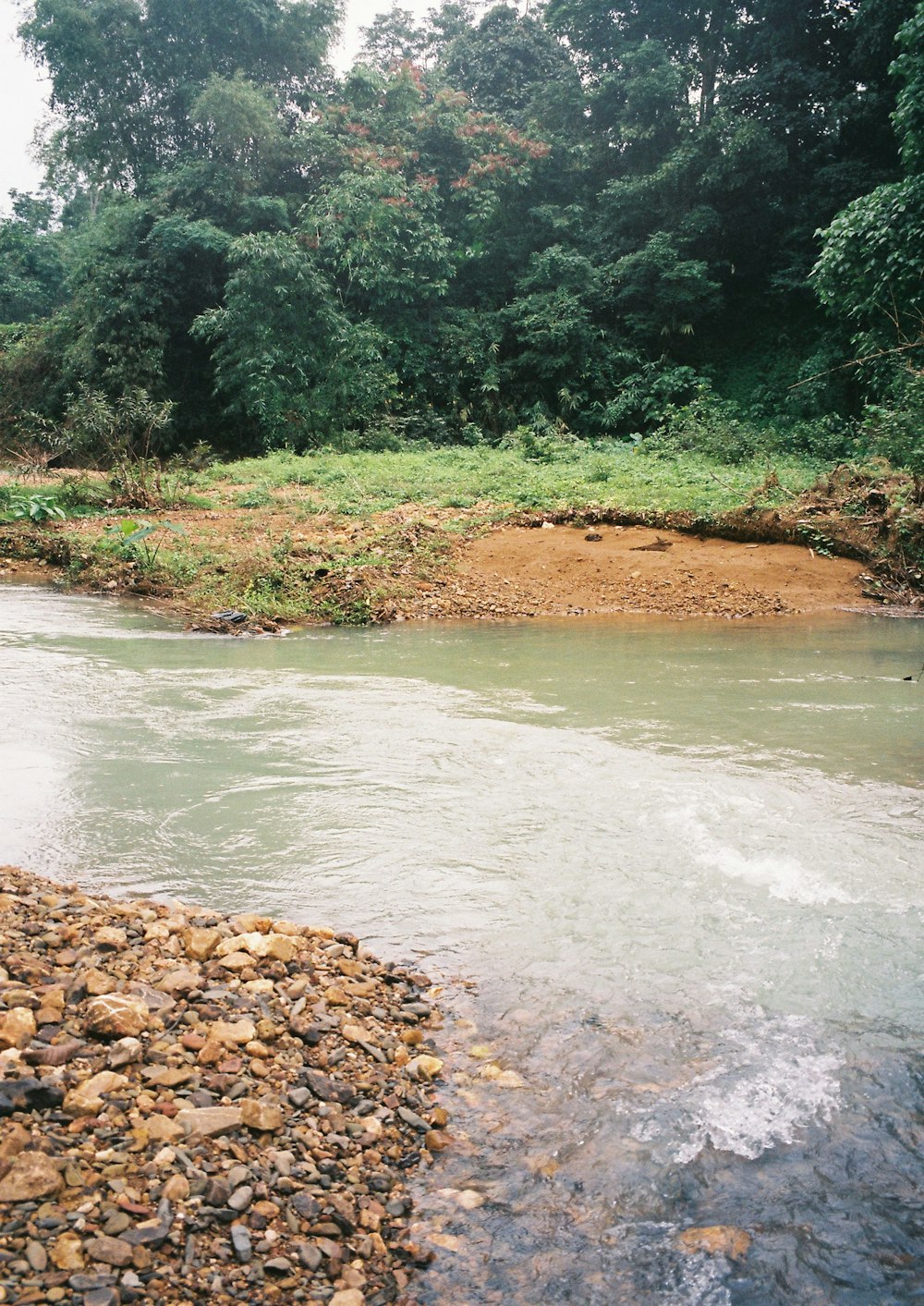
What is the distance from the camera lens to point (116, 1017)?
7.50 feet

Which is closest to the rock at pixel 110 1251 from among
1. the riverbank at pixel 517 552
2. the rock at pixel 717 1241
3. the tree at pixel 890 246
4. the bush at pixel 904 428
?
the rock at pixel 717 1241

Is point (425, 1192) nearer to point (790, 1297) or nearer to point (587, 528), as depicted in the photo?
point (790, 1297)

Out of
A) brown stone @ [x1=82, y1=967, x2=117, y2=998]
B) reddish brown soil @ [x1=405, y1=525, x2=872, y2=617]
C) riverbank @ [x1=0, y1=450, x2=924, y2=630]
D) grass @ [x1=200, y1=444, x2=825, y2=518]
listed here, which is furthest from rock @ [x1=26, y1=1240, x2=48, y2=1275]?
grass @ [x1=200, y1=444, x2=825, y2=518]

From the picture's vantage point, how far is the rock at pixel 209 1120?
201cm

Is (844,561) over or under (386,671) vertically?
over

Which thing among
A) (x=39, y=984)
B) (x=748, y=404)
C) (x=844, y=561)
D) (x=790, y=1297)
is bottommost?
(x=790, y=1297)

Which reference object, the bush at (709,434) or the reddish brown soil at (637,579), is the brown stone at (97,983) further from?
the bush at (709,434)

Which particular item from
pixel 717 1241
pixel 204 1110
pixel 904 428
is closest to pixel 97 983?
pixel 204 1110

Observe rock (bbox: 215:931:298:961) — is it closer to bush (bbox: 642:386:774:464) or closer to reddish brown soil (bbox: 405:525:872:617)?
reddish brown soil (bbox: 405:525:872:617)

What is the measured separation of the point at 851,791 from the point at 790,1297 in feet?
9.47

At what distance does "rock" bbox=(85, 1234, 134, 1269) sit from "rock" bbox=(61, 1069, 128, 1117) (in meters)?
0.35

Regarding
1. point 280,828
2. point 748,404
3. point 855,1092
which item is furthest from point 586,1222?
point 748,404

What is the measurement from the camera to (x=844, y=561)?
10.1 metres

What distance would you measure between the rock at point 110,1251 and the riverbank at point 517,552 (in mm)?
6882
